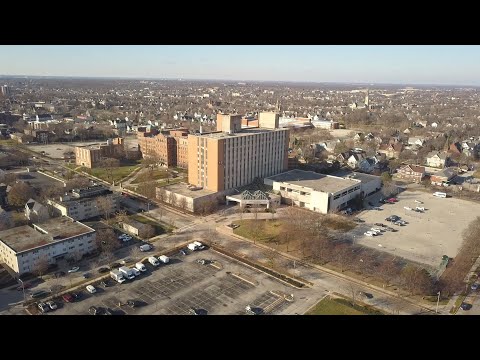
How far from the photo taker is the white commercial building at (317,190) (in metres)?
19.4

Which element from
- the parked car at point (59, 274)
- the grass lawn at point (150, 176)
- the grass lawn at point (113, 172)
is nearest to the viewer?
the parked car at point (59, 274)

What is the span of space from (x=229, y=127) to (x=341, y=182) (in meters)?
7.35

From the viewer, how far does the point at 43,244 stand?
13.4 m

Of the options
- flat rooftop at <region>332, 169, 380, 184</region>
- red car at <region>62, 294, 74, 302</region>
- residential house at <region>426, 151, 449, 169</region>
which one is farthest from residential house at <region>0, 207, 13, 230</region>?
residential house at <region>426, 151, 449, 169</region>

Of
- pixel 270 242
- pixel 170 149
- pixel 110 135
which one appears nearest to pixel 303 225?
pixel 270 242

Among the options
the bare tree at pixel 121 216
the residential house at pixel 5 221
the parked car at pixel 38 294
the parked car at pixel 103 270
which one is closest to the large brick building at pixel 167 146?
the bare tree at pixel 121 216

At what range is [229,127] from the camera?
2275 cm

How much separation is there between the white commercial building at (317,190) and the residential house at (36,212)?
11.8 m

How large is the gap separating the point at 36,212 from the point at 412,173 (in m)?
22.7

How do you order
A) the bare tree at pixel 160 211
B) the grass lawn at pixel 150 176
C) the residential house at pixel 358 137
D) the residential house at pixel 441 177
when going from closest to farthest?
the bare tree at pixel 160 211
the grass lawn at pixel 150 176
the residential house at pixel 441 177
the residential house at pixel 358 137

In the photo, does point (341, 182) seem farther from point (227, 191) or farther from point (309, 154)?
point (309, 154)

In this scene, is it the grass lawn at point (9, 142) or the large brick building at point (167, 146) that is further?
the grass lawn at point (9, 142)

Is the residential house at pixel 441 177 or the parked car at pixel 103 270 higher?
the residential house at pixel 441 177

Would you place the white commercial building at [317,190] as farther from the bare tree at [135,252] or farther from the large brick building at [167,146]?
the bare tree at [135,252]
